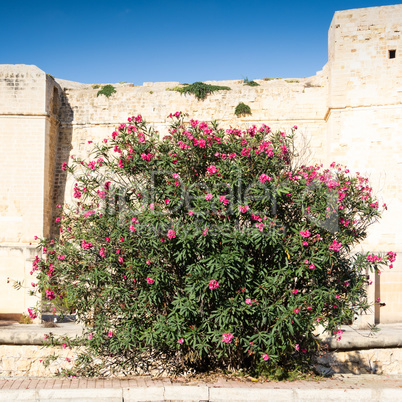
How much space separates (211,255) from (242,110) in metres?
8.77

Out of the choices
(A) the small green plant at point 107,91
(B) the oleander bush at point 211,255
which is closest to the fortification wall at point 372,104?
(B) the oleander bush at point 211,255

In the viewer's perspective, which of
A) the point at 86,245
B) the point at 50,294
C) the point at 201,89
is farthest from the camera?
the point at 201,89

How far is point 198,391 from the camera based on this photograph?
15.7ft

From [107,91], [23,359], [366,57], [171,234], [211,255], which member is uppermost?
[366,57]

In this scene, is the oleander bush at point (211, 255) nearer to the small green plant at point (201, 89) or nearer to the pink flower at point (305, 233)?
the pink flower at point (305, 233)

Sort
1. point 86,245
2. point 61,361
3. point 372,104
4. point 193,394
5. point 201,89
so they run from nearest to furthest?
point 193,394 < point 86,245 < point 61,361 < point 372,104 < point 201,89

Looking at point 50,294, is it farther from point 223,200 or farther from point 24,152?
point 24,152

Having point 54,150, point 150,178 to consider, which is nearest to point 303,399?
point 150,178

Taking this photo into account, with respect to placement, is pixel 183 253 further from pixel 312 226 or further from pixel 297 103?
pixel 297 103

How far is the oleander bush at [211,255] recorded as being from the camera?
488 cm

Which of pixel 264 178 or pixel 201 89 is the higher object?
pixel 201 89

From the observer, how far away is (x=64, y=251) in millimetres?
5449

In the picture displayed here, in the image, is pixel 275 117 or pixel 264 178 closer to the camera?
pixel 264 178

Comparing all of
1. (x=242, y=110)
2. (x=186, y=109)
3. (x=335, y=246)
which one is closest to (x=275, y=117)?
(x=242, y=110)
